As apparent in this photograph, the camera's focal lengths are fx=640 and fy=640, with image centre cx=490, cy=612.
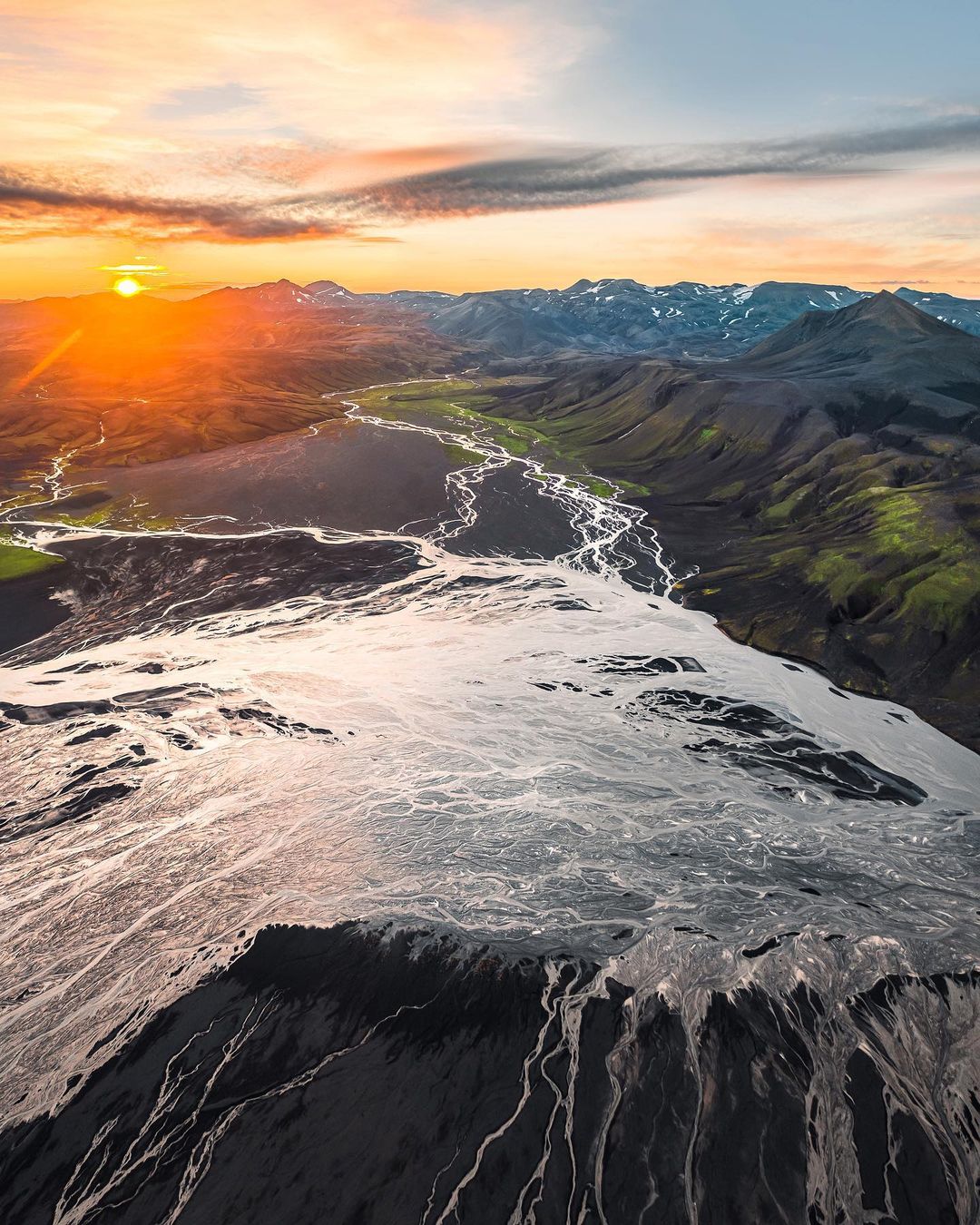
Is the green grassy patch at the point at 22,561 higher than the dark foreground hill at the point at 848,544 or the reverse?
the reverse

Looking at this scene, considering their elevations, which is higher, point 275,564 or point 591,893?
point 591,893

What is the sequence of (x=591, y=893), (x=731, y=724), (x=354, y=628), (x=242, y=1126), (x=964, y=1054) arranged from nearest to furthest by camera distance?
(x=242, y=1126)
(x=964, y=1054)
(x=591, y=893)
(x=731, y=724)
(x=354, y=628)

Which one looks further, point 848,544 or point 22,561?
point 22,561

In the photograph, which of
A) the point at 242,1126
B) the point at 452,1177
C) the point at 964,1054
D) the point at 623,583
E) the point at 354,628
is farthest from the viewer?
the point at 623,583

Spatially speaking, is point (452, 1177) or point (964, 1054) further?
point (964, 1054)

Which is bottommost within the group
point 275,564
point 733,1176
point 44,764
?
point 275,564

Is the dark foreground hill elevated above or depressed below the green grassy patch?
above

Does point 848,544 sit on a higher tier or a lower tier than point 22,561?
higher

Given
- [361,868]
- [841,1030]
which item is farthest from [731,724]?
[361,868]

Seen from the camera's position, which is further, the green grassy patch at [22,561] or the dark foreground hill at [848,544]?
the green grassy patch at [22,561]

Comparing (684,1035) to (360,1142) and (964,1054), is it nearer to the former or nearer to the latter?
(964,1054)

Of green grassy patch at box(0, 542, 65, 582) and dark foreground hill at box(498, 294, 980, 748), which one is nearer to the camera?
dark foreground hill at box(498, 294, 980, 748)
